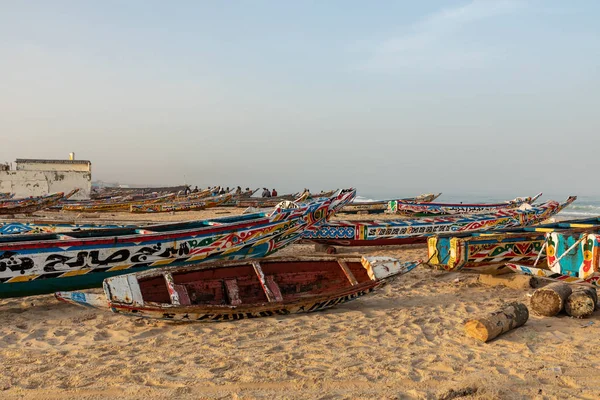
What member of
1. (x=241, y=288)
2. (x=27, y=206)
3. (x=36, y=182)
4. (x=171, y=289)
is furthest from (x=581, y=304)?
(x=36, y=182)

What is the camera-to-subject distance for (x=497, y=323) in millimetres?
5277

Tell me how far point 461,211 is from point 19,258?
1892 cm

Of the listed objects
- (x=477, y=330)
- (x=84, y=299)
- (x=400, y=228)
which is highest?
(x=400, y=228)

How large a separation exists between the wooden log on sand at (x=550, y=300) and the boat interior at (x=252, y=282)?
2.53 meters

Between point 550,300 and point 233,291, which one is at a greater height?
point 550,300

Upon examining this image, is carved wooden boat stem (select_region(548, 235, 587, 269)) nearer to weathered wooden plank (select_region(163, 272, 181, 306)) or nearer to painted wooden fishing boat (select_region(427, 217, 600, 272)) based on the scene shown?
painted wooden fishing boat (select_region(427, 217, 600, 272))

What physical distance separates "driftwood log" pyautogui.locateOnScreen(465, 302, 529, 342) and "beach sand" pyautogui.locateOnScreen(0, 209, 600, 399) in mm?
100

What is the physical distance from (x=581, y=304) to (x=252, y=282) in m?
4.92

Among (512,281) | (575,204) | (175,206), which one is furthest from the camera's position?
(575,204)

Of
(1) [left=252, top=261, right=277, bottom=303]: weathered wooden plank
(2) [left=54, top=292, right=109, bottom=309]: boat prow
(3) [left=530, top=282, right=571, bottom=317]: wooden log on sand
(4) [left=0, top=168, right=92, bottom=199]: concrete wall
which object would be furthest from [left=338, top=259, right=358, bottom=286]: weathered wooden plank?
(4) [left=0, top=168, right=92, bottom=199]: concrete wall

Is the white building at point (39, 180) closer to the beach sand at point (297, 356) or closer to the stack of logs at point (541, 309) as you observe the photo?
the beach sand at point (297, 356)

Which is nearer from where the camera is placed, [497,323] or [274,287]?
[497,323]

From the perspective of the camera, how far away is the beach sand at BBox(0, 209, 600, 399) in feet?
12.9

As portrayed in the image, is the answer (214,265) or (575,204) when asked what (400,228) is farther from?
(575,204)
